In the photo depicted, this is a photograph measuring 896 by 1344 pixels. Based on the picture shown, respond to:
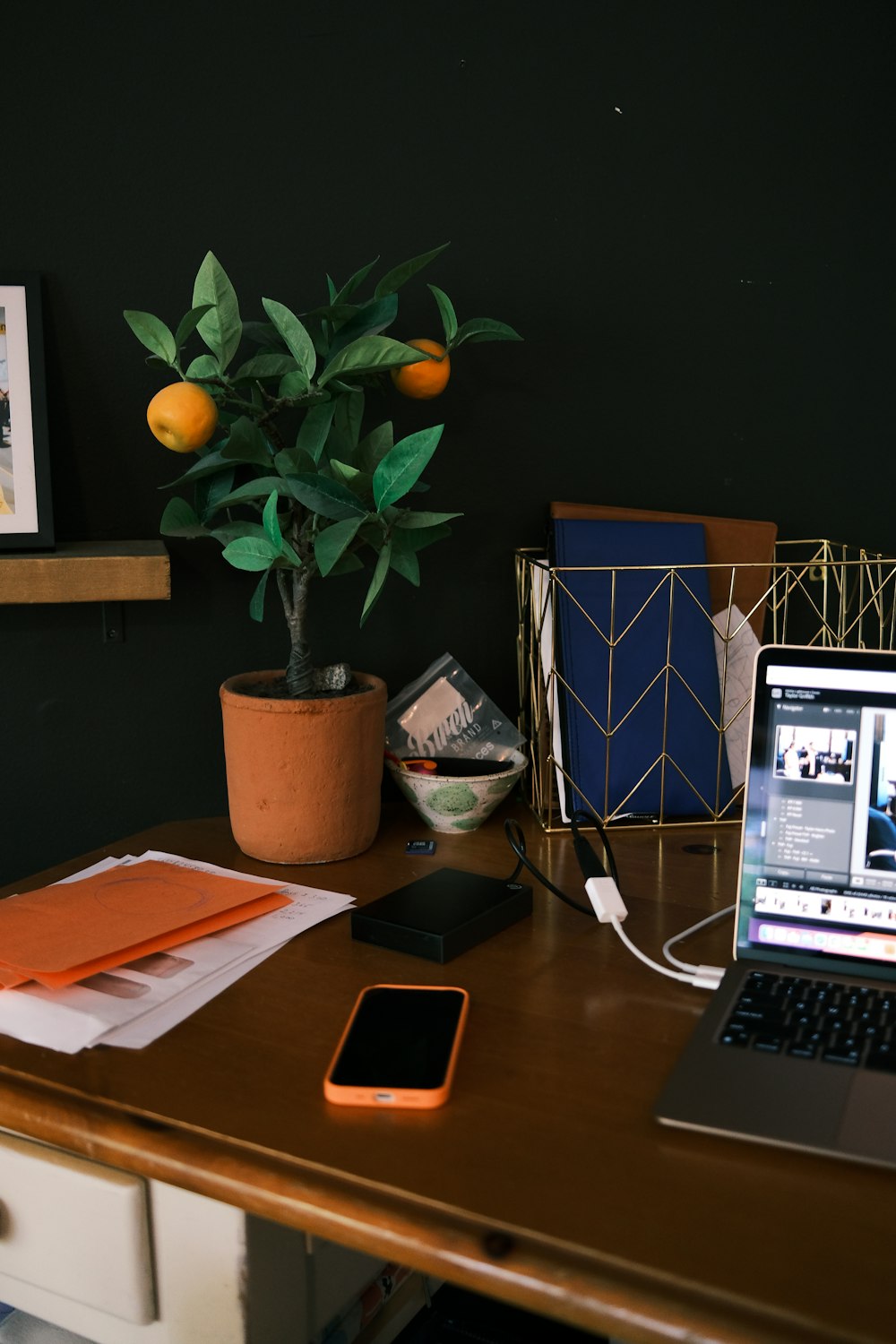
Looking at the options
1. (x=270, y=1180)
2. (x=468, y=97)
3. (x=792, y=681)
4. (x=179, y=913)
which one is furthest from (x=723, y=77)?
(x=270, y=1180)

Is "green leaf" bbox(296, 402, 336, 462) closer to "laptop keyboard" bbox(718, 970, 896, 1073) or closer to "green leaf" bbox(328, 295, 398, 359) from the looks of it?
"green leaf" bbox(328, 295, 398, 359)

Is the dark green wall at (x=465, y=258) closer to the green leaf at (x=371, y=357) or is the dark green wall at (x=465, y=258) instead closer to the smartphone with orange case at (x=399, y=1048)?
the green leaf at (x=371, y=357)

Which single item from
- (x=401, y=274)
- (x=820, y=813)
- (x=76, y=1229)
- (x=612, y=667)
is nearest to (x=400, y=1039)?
(x=76, y=1229)

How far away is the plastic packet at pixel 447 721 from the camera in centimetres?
123

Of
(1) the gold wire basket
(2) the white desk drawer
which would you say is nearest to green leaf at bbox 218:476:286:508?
(1) the gold wire basket

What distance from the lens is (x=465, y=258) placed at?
1263 millimetres

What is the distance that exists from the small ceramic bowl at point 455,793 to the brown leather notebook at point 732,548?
30cm

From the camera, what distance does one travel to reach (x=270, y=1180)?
0.63 meters

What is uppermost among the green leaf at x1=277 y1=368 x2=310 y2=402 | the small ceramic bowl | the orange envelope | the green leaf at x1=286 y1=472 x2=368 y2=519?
the green leaf at x1=277 y1=368 x2=310 y2=402

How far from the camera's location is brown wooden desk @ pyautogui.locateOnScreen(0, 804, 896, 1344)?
1.77 feet

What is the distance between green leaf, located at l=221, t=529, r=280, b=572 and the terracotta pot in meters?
0.13

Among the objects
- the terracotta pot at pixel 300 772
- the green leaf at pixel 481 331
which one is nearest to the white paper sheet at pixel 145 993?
the terracotta pot at pixel 300 772

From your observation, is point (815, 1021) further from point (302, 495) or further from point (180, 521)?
point (180, 521)

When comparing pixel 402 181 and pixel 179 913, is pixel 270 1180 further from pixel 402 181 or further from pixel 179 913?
pixel 402 181
